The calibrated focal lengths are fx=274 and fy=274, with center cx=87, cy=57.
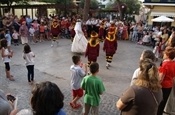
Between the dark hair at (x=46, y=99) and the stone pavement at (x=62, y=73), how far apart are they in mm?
3770

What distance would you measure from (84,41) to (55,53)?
1.54 m

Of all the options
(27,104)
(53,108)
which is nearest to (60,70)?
(27,104)

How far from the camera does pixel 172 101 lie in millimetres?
5840

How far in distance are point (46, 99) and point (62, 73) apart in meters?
7.27

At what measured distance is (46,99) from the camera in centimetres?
247

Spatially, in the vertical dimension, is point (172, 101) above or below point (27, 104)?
above

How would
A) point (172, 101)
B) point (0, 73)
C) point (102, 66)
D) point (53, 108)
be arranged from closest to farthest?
point (53, 108), point (172, 101), point (0, 73), point (102, 66)

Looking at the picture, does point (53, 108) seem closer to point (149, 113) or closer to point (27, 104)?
point (149, 113)

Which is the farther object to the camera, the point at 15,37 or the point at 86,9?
the point at 86,9

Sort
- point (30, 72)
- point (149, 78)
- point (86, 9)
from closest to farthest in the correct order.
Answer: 1. point (149, 78)
2. point (30, 72)
3. point (86, 9)

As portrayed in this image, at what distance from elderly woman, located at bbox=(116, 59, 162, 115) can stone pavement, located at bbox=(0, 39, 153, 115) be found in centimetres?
280

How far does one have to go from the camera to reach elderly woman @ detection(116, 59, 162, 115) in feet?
11.2

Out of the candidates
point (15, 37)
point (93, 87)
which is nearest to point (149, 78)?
point (93, 87)

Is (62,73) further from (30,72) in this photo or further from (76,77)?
(76,77)
